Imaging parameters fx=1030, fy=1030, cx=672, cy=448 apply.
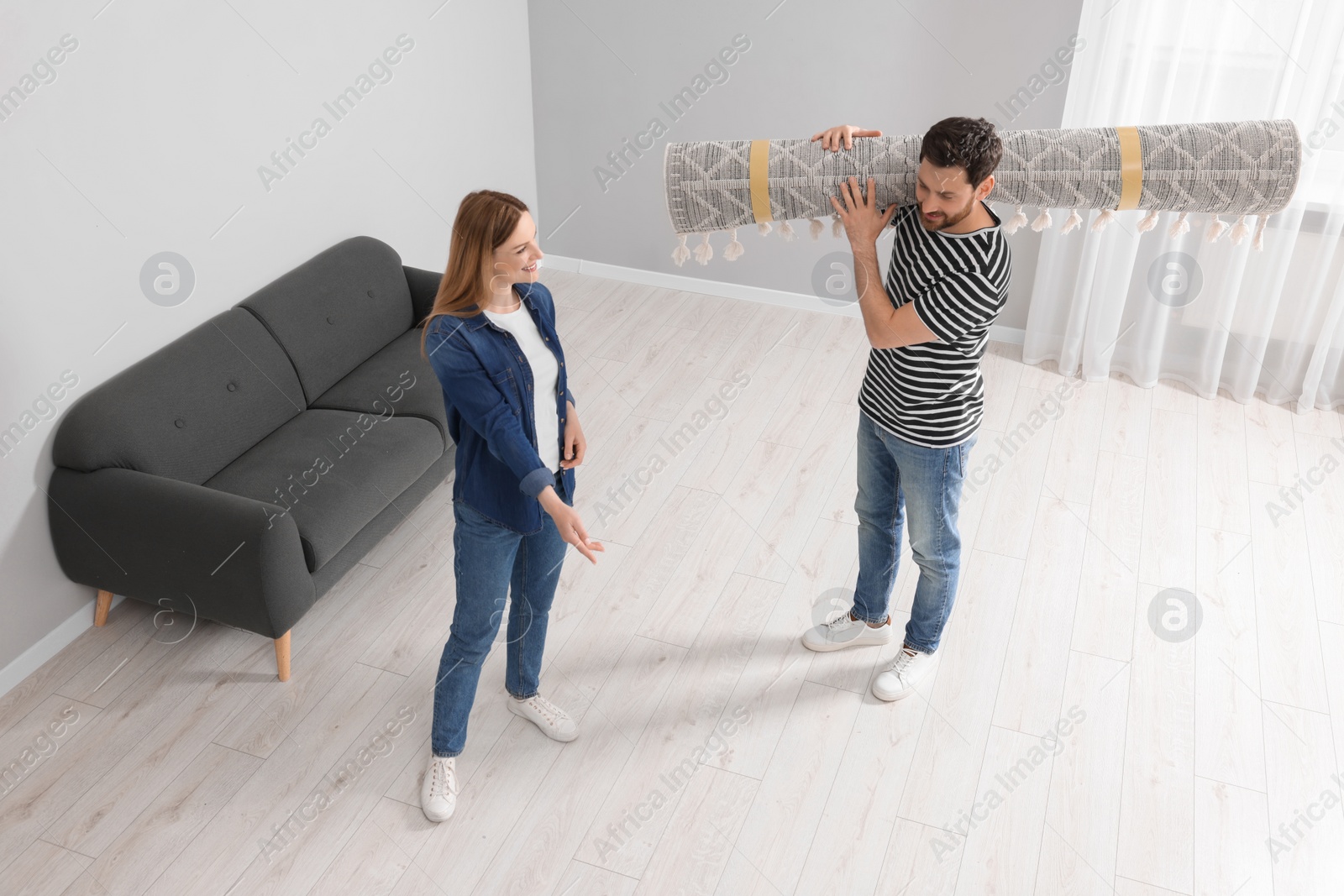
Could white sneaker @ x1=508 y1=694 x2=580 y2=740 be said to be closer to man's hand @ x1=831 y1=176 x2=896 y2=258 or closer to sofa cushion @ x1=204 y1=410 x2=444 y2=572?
sofa cushion @ x1=204 y1=410 x2=444 y2=572

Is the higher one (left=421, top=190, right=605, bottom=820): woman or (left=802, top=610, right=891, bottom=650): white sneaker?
(left=421, top=190, right=605, bottom=820): woman

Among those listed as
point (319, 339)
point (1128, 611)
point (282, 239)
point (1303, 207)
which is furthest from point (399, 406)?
point (1303, 207)

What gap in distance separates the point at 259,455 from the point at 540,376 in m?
1.38

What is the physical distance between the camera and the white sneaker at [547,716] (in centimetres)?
254

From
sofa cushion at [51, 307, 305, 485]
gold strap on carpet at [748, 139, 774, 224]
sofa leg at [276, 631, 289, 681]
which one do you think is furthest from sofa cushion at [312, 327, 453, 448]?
gold strap on carpet at [748, 139, 774, 224]

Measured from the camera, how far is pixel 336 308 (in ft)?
11.3

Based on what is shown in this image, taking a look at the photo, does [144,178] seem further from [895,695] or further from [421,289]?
[895,695]

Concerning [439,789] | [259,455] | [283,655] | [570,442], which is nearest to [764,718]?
[439,789]

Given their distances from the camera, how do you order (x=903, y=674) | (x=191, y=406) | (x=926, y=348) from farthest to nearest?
(x=191, y=406), (x=903, y=674), (x=926, y=348)

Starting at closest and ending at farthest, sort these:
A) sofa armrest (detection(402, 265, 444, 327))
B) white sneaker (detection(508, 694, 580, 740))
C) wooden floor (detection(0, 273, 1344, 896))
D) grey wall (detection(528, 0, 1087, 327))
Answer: wooden floor (detection(0, 273, 1344, 896)) → white sneaker (detection(508, 694, 580, 740)) → sofa armrest (detection(402, 265, 444, 327)) → grey wall (detection(528, 0, 1087, 327))

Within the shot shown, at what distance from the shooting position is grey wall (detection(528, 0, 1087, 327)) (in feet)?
13.0

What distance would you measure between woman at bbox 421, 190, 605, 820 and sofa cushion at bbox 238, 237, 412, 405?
1.37 m

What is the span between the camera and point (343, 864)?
7.41 feet

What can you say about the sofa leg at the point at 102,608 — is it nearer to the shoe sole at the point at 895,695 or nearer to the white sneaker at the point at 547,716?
the white sneaker at the point at 547,716
